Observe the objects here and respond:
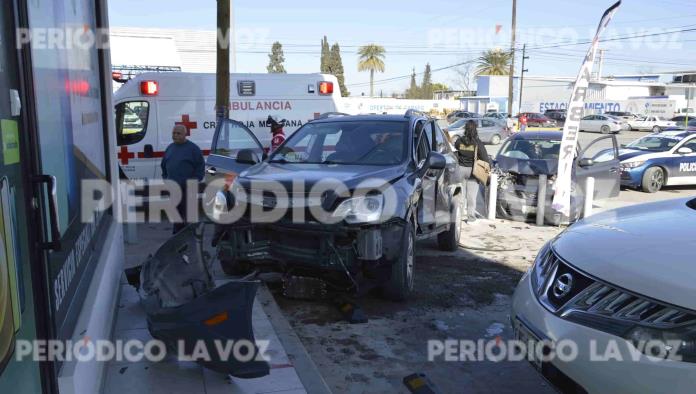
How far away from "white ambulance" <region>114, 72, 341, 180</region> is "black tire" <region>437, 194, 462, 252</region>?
16.3 ft

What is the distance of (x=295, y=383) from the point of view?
371 centimetres

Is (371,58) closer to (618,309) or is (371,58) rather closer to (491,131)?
(491,131)

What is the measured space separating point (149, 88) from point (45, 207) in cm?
887

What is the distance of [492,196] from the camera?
991 centimetres

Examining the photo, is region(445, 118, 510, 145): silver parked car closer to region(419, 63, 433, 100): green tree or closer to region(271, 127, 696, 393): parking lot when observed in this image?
region(271, 127, 696, 393): parking lot

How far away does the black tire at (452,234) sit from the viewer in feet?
24.6

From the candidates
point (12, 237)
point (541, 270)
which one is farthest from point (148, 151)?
point (12, 237)

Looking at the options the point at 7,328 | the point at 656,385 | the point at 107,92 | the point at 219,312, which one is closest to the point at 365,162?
the point at 107,92

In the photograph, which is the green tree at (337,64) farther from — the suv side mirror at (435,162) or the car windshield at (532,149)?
the suv side mirror at (435,162)

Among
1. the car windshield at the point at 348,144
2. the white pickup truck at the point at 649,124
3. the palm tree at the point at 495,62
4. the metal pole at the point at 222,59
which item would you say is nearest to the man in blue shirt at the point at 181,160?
the metal pole at the point at 222,59

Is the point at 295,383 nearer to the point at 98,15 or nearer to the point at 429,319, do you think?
the point at 429,319

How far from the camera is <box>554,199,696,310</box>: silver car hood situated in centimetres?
256

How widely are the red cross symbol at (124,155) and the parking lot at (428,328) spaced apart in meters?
5.76

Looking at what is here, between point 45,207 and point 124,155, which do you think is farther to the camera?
point 124,155
